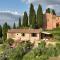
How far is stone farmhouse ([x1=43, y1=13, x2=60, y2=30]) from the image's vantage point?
199ft

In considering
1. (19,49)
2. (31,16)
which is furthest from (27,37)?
(19,49)

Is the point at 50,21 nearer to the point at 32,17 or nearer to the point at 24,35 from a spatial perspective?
the point at 32,17

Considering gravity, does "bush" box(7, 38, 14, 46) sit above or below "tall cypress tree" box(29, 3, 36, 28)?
below

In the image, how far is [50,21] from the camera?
200ft

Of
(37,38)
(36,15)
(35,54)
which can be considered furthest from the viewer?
(36,15)

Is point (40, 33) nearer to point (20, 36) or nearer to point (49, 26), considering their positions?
point (20, 36)

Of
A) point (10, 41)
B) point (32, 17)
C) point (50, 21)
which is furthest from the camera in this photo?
point (50, 21)

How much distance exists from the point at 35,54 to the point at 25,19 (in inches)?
1023

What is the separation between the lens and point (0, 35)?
2420 inches

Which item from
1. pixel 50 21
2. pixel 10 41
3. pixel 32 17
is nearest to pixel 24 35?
pixel 10 41

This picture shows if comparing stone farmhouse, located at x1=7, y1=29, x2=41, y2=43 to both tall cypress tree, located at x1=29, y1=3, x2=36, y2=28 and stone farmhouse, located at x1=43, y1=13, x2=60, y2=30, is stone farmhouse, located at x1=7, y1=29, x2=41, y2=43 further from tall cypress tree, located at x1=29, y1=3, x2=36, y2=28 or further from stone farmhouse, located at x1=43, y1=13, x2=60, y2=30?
stone farmhouse, located at x1=43, y1=13, x2=60, y2=30

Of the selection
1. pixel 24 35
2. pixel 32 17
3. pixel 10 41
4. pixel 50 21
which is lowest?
pixel 10 41

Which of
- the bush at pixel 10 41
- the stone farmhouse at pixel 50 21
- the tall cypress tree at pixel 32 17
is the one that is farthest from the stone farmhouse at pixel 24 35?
the stone farmhouse at pixel 50 21

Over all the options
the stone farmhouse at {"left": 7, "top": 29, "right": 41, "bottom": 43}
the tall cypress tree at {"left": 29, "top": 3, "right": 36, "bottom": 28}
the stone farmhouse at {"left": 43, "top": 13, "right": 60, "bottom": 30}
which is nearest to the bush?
the stone farmhouse at {"left": 7, "top": 29, "right": 41, "bottom": 43}
